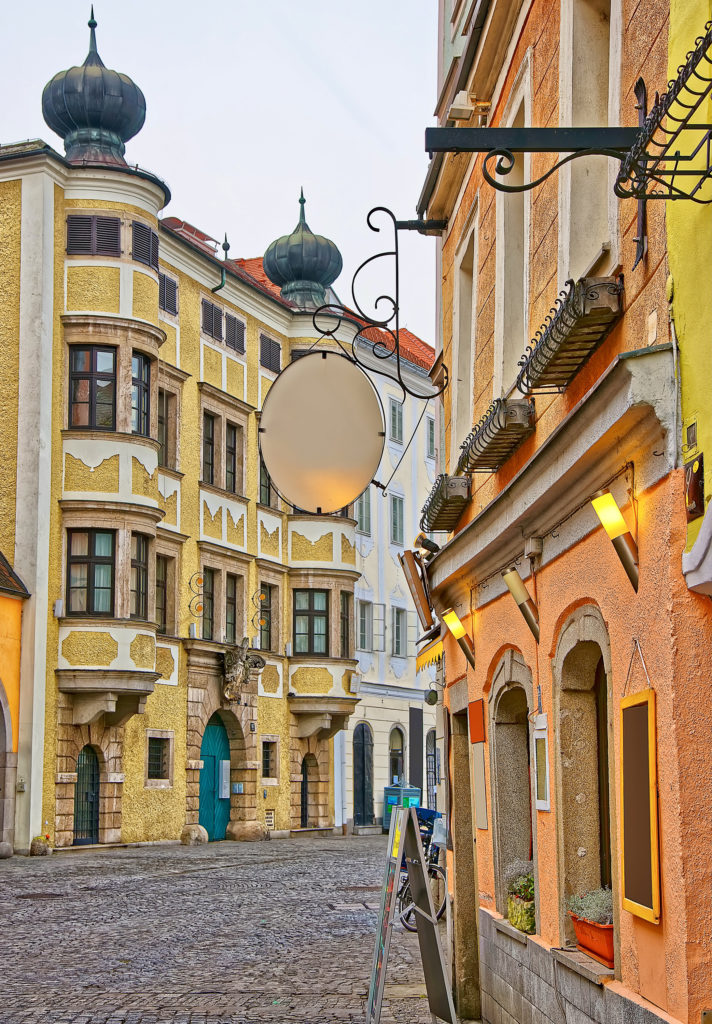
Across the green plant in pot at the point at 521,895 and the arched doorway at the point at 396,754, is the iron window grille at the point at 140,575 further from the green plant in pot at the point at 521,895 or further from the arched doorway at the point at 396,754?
the green plant in pot at the point at 521,895

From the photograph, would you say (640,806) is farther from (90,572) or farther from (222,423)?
(222,423)

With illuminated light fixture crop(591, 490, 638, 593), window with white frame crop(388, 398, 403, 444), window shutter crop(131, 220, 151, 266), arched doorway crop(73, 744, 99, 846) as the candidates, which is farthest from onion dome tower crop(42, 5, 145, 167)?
illuminated light fixture crop(591, 490, 638, 593)

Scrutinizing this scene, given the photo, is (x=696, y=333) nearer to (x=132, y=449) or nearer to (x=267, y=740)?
(x=132, y=449)

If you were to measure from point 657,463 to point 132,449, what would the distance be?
84.4ft

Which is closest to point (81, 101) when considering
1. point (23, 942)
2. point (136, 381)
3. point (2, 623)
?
point (136, 381)

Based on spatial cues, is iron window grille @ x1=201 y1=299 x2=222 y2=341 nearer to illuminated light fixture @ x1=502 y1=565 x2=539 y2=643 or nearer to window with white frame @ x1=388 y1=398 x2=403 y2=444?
window with white frame @ x1=388 y1=398 x2=403 y2=444

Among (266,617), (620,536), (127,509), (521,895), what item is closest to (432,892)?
(521,895)

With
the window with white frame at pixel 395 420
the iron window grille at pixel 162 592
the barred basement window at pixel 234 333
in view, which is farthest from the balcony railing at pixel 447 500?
the window with white frame at pixel 395 420

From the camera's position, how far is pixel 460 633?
1134cm

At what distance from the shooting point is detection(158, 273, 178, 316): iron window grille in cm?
3378

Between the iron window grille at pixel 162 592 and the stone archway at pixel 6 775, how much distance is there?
525 centimetres

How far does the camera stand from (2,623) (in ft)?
93.2

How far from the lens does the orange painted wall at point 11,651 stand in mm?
28438

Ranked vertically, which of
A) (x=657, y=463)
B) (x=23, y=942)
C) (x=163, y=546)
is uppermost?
(x=163, y=546)
